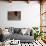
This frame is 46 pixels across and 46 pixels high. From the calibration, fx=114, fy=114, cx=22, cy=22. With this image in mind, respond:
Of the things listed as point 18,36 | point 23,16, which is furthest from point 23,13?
point 18,36

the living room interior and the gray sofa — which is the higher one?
the living room interior

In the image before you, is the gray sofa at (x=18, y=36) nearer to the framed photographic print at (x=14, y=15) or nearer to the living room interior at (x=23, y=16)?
the living room interior at (x=23, y=16)

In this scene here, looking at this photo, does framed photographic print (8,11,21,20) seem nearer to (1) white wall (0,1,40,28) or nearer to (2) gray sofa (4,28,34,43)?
(1) white wall (0,1,40,28)

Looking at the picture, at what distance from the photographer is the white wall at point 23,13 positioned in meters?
4.86

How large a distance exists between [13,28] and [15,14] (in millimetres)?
602

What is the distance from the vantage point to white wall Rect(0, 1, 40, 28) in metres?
4.86

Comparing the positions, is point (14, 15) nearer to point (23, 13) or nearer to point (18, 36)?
point (23, 13)

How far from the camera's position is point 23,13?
490 centimetres

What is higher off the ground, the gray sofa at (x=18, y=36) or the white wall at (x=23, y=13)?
the white wall at (x=23, y=13)

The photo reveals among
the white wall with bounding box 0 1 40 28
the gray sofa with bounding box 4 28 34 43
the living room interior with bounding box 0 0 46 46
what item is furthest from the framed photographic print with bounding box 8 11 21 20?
the gray sofa with bounding box 4 28 34 43

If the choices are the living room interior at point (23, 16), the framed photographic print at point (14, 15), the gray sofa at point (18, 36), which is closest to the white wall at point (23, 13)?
the living room interior at point (23, 16)

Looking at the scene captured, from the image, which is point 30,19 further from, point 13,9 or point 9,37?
point 9,37

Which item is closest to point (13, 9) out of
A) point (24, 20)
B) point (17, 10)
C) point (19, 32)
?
point (17, 10)

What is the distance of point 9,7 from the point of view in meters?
4.87
